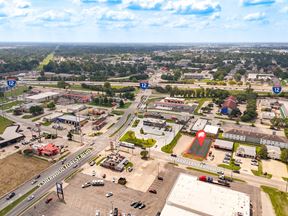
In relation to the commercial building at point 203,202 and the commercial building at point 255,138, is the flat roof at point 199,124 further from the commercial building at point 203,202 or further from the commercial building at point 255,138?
the commercial building at point 203,202

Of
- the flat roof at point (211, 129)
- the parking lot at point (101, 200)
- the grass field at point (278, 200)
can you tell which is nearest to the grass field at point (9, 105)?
the parking lot at point (101, 200)

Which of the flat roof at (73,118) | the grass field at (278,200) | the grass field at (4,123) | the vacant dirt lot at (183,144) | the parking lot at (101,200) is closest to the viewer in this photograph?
the parking lot at (101,200)

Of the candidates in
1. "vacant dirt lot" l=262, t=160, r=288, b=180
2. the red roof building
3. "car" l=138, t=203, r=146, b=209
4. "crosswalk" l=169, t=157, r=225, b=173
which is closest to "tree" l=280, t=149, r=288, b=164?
"vacant dirt lot" l=262, t=160, r=288, b=180

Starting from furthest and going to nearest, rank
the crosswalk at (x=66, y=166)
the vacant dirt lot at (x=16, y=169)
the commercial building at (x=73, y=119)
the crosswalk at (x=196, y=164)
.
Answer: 1. the commercial building at (x=73, y=119)
2. the crosswalk at (x=196, y=164)
3. the crosswalk at (x=66, y=166)
4. the vacant dirt lot at (x=16, y=169)

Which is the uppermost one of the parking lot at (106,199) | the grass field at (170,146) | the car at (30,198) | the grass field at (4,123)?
the grass field at (4,123)

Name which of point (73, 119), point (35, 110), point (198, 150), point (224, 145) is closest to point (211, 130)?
point (224, 145)

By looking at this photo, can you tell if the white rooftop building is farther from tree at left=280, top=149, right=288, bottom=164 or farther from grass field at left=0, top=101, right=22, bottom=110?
grass field at left=0, top=101, right=22, bottom=110

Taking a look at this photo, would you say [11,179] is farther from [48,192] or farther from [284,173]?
[284,173]

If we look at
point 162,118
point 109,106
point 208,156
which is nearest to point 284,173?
point 208,156
